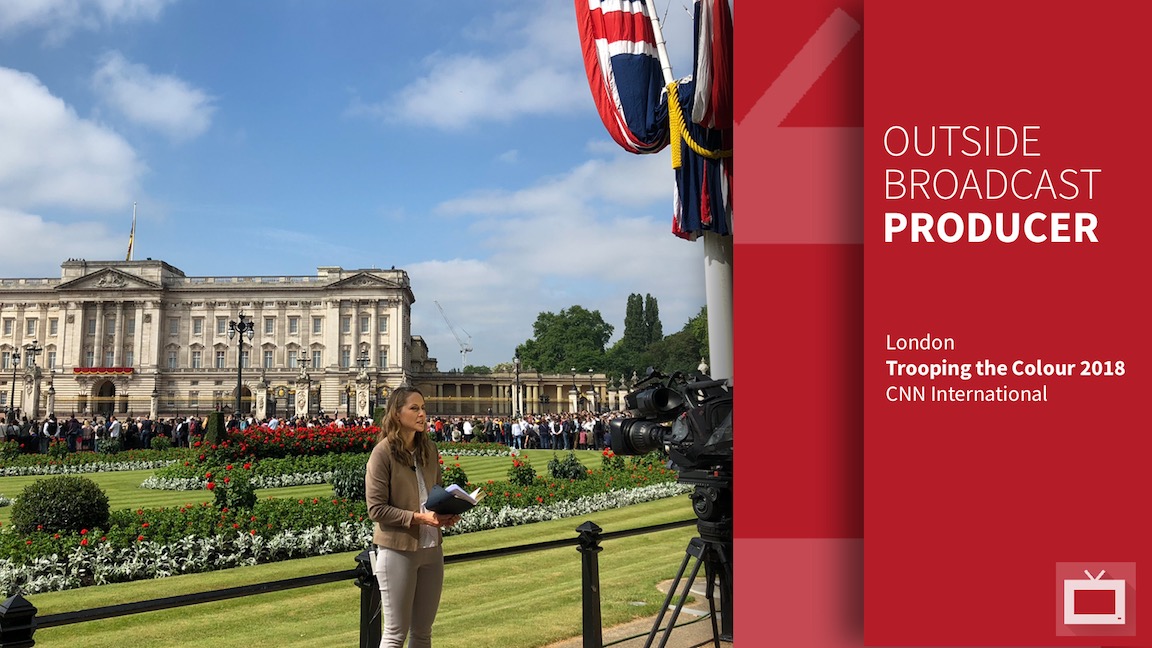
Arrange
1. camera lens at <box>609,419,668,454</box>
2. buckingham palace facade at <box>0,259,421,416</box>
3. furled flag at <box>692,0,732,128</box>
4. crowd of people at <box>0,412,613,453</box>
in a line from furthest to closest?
1. buckingham palace facade at <box>0,259,421,416</box>
2. crowd of people at <box>0,412,613,453</box>
3. furled flag at <box>692,0,732,128</box>
4. camera lens at <box>609,419,668,454</box>

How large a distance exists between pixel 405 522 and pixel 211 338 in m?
85.9

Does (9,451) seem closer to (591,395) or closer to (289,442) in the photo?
(289,442)

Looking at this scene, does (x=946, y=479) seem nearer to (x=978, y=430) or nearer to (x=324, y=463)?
(x=978, y=430)

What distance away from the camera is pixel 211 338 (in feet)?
266

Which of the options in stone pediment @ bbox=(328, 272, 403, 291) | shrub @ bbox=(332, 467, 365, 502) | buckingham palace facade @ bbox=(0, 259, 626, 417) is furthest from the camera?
stone pediment @ bbox=(328, 272, 403, 291)

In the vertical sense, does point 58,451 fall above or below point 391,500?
below

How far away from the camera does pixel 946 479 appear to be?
2.26 meters

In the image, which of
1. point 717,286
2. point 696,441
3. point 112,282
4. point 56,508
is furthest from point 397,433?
point 112,282

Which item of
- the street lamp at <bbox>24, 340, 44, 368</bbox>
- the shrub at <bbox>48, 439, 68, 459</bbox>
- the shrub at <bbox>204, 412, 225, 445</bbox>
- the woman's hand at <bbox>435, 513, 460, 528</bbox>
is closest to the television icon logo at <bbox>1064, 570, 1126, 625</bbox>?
the woman's hand at <bbox>435, 513, 460, 528</bbox>

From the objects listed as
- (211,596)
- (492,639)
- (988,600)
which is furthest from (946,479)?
(492,639)

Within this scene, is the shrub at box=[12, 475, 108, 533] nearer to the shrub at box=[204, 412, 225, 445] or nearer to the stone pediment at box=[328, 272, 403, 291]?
the shrub at box=[204, 412, 225, 445]

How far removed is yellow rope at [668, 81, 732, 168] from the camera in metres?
4.44

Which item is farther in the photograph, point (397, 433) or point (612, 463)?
point (612, 463)

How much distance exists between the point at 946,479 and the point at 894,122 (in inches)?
40.5
